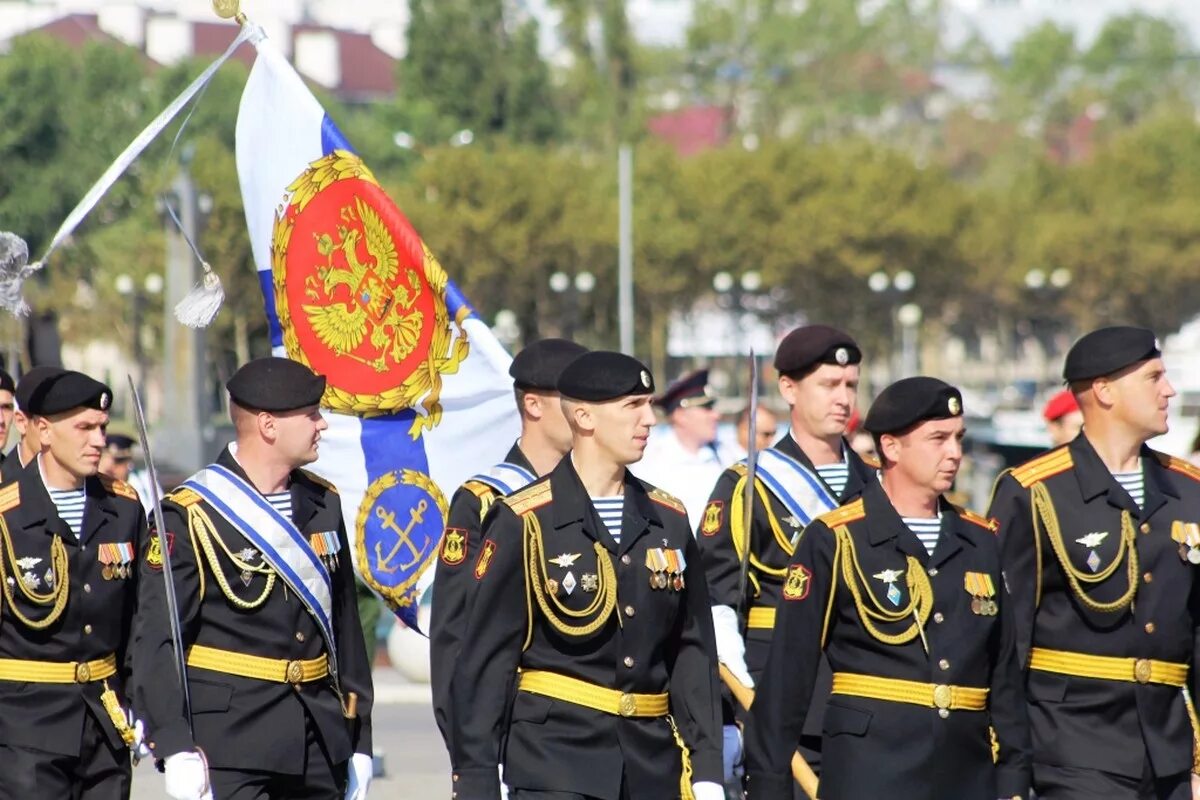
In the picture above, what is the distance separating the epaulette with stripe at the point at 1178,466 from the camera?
23.8 ft

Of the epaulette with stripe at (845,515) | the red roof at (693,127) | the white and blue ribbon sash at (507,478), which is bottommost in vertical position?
the epaulette with stripe at (845,515)

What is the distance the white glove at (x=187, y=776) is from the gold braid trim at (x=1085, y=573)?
98.3 inches

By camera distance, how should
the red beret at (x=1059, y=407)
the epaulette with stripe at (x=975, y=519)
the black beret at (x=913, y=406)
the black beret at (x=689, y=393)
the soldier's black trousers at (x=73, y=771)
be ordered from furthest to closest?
the black beret at (x=689, y=393) < the red beret at (x=1059, y=407) < the soldier's black trousers at (x=73, y=771) < the epaulette with stripe at (x=975, y=519) < the black beret at (x=913, y=406)

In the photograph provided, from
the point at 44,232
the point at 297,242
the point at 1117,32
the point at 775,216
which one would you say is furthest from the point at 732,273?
the point at 297,242

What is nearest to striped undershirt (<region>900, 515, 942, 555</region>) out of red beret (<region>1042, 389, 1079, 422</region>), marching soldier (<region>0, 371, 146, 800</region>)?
marching soldier (<region>0, 371, 146, 800</region>)

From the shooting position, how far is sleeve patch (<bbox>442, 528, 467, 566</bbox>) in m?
7.16

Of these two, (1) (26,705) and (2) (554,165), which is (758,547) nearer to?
(1) (26,705)

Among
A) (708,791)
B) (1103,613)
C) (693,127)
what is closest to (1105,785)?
(1103,613)

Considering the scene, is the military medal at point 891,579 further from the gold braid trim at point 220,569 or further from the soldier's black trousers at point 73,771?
the soldier's black trousers at point 73,771

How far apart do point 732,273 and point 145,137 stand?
5435 cm

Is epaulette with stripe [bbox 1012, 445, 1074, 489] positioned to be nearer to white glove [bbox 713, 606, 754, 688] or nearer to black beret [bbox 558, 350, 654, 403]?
white glove [bbox 713, 606, 754, 688]

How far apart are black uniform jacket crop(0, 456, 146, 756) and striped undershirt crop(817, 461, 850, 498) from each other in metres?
2.31

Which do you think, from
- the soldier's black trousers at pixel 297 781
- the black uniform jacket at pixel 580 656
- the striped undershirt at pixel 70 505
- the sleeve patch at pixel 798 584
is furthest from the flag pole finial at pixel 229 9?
the sleeve patch at pixel 798 584

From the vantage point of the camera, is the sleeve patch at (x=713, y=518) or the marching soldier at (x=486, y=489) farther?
the sleeve patch at (x=713, y=518)
